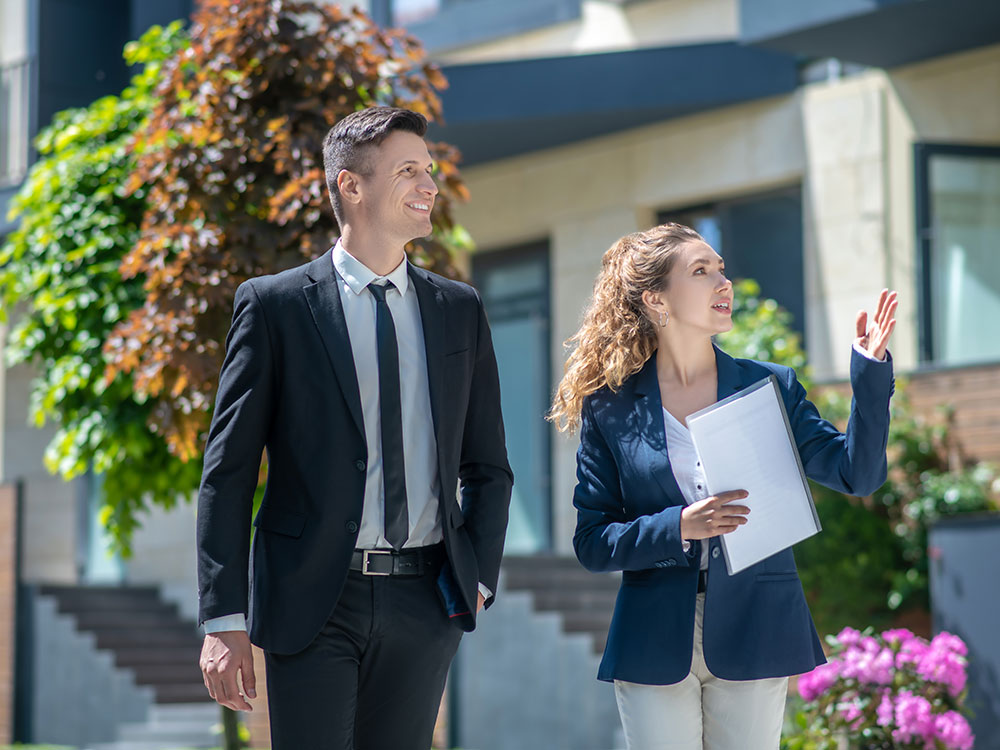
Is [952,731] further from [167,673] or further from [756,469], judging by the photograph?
[167,673]

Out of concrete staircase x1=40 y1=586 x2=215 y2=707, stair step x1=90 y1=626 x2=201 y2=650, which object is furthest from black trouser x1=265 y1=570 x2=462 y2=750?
stair step x1=90 y1=626 x2=201 y2=650

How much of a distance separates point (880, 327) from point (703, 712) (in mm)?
969

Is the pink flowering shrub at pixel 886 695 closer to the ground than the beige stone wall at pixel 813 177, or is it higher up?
closer to the ground

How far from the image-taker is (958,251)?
10.7 m

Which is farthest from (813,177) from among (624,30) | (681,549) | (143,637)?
(681,549)

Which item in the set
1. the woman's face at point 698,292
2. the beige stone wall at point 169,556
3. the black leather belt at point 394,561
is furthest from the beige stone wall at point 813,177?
the black leather belt at point 394,561

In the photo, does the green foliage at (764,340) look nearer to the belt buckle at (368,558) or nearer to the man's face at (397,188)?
the man's face at (397,188)

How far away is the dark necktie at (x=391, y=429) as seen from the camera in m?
3.17

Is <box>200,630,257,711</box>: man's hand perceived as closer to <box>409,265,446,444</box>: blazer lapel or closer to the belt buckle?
the belt buckle

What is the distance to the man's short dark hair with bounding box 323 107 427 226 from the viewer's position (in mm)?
3324

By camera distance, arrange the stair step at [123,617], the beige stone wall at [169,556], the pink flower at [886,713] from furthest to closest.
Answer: the beige stone wall at [169,556]
the stair step at [123,617]
the pink flower at [886,713]

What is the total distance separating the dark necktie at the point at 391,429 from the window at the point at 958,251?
7.91 meters

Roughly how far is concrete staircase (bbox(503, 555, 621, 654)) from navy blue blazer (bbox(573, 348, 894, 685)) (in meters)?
6.65

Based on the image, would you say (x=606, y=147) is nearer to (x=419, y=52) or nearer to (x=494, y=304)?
(x=494, y=304)
